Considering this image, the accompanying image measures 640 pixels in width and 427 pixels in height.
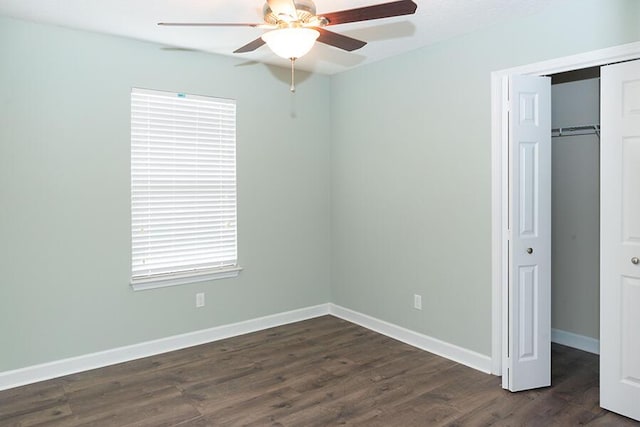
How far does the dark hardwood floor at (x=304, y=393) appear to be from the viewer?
2791mm

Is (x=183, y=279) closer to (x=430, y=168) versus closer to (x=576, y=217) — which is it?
(x=430, y=168)

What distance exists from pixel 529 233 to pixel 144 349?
123 inches

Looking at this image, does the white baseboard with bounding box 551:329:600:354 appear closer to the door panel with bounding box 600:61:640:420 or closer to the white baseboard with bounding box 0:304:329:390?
the door panel with bounding box 600:61:640:420

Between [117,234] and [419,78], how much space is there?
9.23 feet

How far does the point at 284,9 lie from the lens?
2.20 meters

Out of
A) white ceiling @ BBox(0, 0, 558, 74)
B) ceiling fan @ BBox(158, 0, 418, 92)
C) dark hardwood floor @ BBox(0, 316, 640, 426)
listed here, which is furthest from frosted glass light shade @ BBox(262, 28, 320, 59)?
dark hardwood floor @ BBox(0, 316, 640, 426)

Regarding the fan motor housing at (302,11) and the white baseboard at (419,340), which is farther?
the white baseboard at (419,340)

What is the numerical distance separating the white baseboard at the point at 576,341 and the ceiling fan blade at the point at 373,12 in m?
3.21

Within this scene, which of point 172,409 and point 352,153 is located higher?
point 352,153

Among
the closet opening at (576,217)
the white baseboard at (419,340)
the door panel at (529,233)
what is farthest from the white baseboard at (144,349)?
the closet opening at (576,217)

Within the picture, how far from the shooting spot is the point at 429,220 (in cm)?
391

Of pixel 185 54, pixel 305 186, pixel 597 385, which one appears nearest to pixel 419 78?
pixel 305 186

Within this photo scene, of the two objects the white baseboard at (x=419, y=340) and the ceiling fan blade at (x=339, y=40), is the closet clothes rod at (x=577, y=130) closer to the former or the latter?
the white baseboard at (x=419, y=340)

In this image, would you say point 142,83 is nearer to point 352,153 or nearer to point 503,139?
point 352,153
